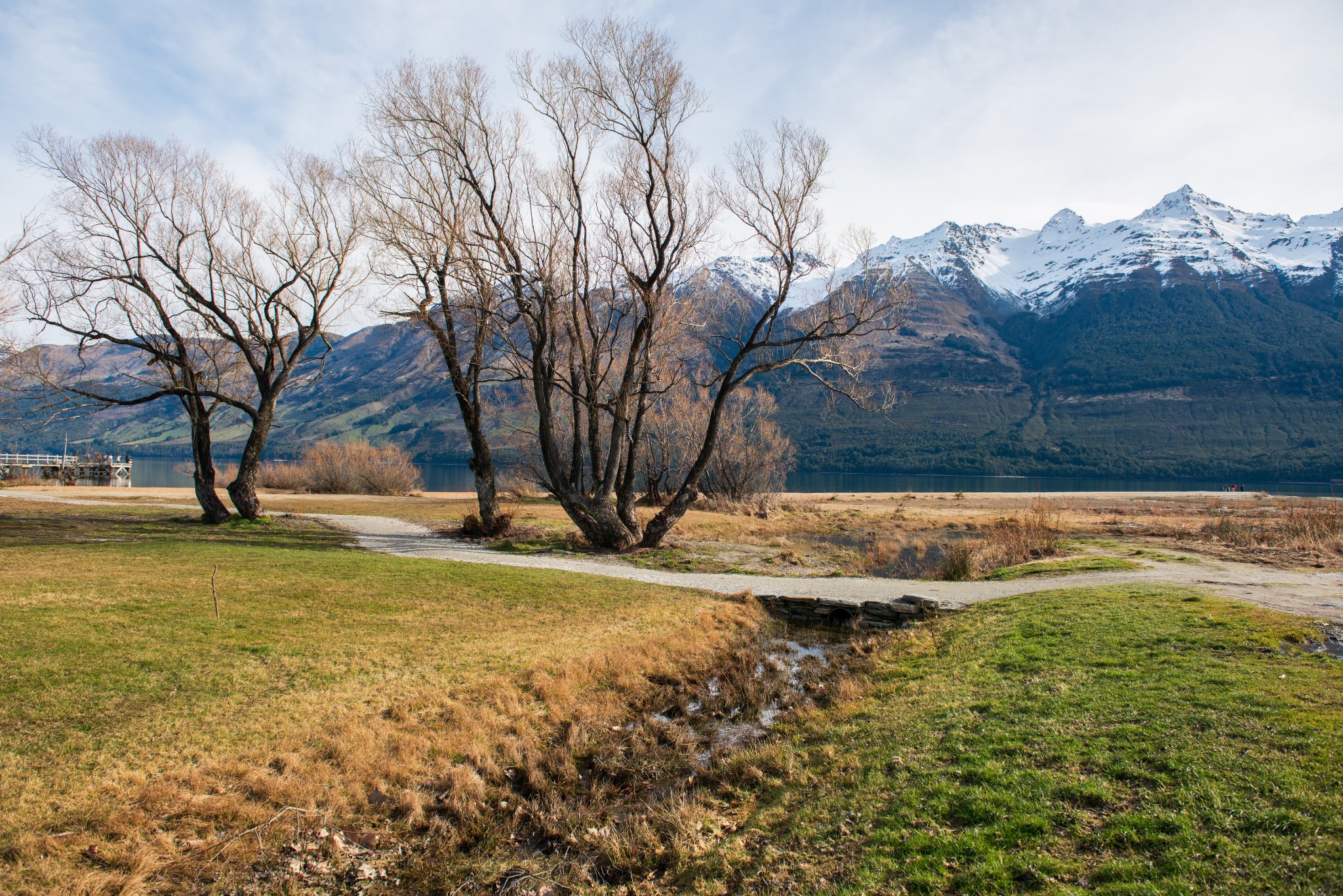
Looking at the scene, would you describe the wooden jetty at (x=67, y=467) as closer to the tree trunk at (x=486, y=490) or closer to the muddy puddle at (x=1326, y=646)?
the tree trunk at (x=486, y=490)

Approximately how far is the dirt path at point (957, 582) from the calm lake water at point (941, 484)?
58.0 metres

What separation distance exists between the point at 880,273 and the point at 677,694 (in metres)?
14.1

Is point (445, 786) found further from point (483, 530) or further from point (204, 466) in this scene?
point (204, 466)

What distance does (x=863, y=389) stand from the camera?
65.8ft

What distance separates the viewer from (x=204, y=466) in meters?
23.0

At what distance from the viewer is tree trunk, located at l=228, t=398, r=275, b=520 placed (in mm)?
22922

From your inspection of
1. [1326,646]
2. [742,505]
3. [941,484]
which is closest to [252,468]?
[742,505]

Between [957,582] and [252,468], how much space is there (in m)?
23.5

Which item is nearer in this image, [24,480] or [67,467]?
[24,480]

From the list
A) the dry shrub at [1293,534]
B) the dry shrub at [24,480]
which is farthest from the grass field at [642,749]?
the dry shrub at [24,480]

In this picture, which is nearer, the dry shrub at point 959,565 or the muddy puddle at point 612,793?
the muddy puddle at point 612,793

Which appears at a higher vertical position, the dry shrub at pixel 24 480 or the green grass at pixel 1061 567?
the dry shrub at pixel 24 480

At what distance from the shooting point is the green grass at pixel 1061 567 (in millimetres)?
17344

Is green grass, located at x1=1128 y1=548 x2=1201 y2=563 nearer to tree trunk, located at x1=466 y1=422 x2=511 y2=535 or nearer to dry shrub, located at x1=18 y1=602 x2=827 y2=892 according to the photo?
dry shrub, located at x1=18 y1=602 x2=827 y2=892
